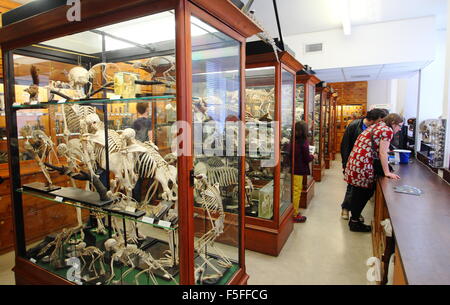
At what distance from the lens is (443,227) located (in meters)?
1.74

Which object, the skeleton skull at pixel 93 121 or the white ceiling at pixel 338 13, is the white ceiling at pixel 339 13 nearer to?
the white ceiling at pixel 338 13

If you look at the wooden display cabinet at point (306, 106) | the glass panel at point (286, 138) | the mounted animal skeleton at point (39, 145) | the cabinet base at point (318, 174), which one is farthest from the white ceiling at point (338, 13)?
the mounted animal skeleton at point (39, 145)

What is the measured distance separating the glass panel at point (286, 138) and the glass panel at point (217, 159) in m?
1.26

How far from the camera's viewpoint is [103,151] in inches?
82.7

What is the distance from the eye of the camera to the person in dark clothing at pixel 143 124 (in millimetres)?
2083

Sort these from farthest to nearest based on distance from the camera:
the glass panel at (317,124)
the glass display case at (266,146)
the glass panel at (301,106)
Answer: the glass panel at (317,124), the glass panel at (301,106), the glass display case at (266,146)

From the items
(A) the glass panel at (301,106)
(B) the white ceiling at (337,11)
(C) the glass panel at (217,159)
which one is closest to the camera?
(C) the glass panel at (217,159)

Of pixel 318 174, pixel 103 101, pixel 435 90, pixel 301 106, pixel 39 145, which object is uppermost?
pixel 435 90

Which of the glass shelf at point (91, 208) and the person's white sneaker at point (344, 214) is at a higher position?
the glass shelf at point (91, 208)

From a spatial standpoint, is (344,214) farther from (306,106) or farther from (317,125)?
(317,125)

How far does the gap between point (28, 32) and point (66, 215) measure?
1702mm

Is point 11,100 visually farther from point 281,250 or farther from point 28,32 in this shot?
point 281,250

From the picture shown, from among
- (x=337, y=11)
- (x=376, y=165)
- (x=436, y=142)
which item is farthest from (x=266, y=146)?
(x=337, y=11)

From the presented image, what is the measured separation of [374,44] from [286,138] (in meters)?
3.26
